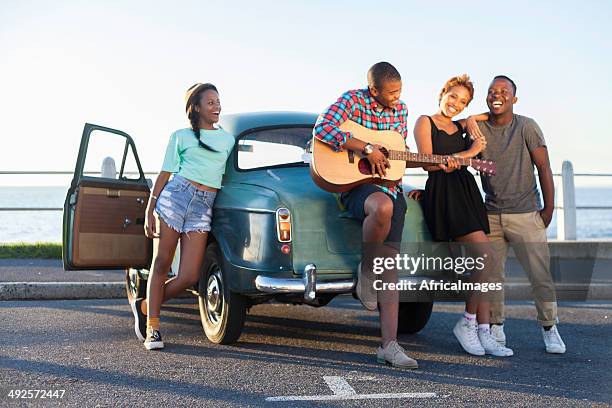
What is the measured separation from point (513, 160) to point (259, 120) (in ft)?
6.66

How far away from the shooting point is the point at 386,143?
5891mm

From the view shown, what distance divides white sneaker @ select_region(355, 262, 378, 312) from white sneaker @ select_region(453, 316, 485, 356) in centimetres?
79

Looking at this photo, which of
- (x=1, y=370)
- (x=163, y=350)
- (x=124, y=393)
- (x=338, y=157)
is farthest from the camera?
(x=163, y=350)

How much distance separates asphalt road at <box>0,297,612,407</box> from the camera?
4789mm

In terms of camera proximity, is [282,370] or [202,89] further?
[202,89]

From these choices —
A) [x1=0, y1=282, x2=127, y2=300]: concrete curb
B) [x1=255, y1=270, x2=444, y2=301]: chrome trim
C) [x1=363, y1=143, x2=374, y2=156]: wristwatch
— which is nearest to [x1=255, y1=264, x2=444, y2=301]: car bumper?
[x1=255, y1=270, x2=444, y2=301]: chrome trim

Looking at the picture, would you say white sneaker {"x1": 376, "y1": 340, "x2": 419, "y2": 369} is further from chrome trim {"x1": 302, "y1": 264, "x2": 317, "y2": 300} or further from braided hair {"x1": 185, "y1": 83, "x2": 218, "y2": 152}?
braided hair {"x1": 185, "y1": 83, "x2": 218, "y2": 152}

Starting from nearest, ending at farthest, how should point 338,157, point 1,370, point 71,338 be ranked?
point 1,370
point 338,157
point 71,338

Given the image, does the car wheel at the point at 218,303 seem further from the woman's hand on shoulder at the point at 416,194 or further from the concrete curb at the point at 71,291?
the concrete curb at the point at 71,291

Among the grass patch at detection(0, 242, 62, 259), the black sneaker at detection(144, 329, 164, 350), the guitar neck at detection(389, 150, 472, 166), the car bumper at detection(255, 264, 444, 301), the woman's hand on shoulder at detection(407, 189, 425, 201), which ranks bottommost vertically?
the grass patch at detection(0, 242, 62, 259)

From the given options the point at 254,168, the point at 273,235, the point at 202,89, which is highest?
the point at 202,89

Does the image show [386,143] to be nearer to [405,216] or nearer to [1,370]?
[405,216]

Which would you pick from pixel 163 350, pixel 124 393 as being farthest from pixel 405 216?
pixel 124 393

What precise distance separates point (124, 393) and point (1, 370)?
1068mm
